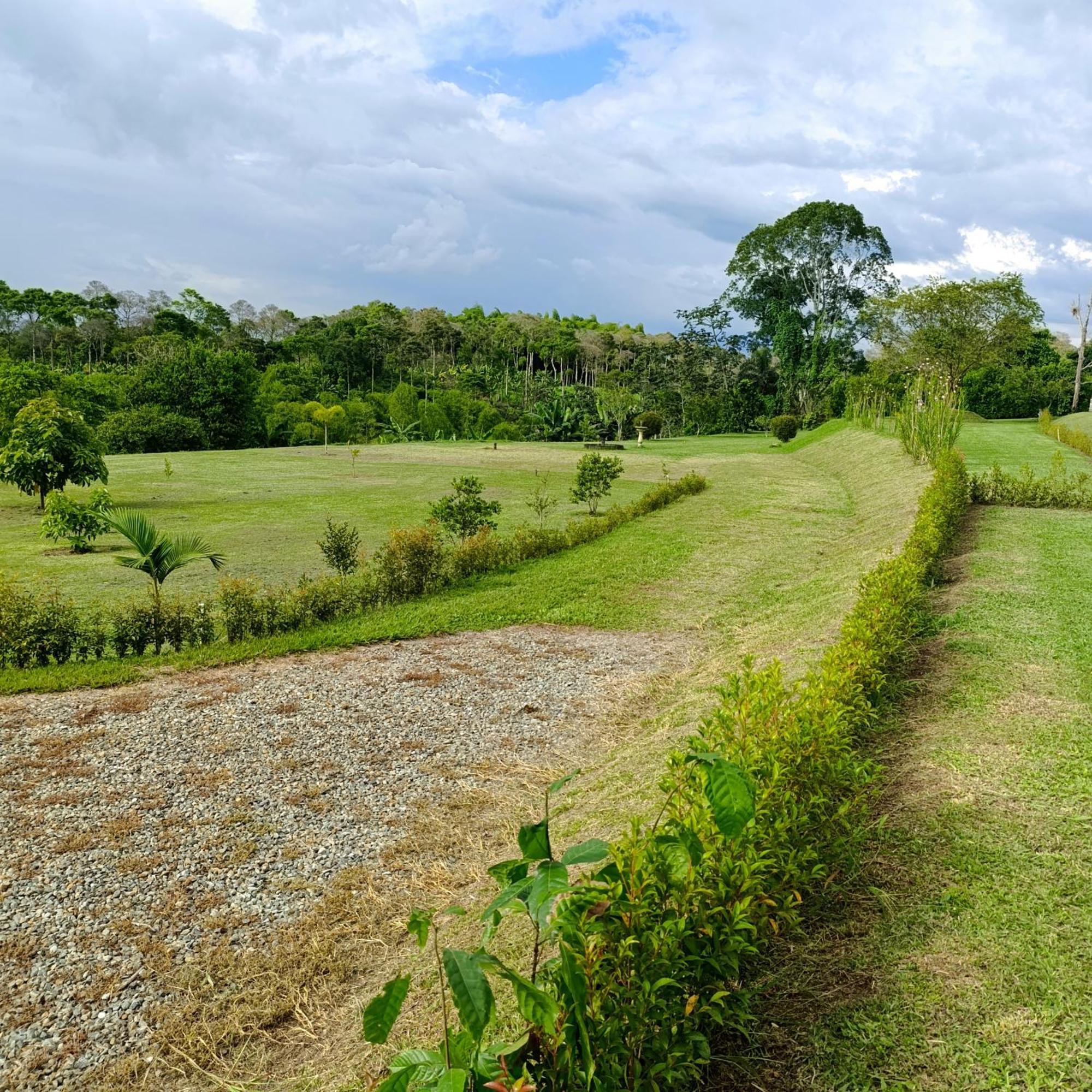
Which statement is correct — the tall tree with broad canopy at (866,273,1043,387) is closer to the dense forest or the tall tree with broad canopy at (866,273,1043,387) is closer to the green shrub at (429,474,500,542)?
the dense forest

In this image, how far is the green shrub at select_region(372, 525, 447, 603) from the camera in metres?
11.2

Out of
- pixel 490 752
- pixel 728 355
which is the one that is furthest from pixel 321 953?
pixel 728 355

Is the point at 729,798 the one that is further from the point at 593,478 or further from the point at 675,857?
the point at 593,478

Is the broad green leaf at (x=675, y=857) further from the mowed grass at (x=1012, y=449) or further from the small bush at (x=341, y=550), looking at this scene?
the mowed grass at (x=1012, y=449)

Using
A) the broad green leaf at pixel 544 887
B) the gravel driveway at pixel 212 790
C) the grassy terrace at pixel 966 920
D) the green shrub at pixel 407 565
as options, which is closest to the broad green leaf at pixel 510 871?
the broad green leaf at pixel 544 887

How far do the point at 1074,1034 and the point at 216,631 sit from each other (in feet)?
30.7

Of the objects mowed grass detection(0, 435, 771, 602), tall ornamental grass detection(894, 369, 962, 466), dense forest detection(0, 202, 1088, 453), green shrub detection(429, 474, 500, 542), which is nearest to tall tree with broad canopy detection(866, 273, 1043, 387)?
dense forest detection(0, 202, 1088, 453)

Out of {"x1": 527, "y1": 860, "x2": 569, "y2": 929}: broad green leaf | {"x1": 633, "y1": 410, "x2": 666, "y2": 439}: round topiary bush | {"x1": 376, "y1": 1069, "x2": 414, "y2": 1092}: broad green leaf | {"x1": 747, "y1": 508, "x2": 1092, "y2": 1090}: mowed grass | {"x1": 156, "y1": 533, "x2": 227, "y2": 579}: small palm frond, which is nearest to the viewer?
{"x1": 376, "y1": 1069, "x2": 414, "y2": 1092}: broad green leaf

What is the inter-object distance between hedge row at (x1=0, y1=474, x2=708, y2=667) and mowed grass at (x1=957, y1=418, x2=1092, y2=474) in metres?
13.4

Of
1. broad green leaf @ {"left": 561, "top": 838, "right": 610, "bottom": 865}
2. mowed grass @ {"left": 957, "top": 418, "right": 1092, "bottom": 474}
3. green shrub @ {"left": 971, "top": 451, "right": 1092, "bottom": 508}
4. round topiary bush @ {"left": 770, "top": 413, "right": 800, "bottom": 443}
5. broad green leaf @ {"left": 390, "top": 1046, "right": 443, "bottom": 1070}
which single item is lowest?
broad green leaf @ {"left": 390, "top": 1046, "right": 443, "bottom": 1070}

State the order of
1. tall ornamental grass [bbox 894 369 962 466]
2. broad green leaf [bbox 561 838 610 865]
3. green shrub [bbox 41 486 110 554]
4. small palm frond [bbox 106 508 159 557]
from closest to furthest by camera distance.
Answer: broad green leaf [bbox 561 838 610 865] < small palm frond [bbox 106 508 159 557] < green shrub [bbox 41 486 110 554] < tall ornamental grass [bbox 894 369 962 466]

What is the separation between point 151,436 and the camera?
42.7 meters

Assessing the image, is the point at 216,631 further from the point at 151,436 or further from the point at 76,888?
the point at 151,436

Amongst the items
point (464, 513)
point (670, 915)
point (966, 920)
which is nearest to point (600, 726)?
point (966, 920)
